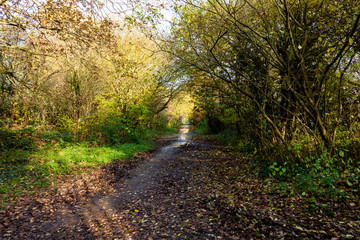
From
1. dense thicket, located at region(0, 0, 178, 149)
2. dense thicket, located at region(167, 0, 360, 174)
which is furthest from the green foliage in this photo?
dense thicket, located at region(167, 0, 360, 174)

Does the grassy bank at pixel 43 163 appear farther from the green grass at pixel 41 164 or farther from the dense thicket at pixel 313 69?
the dense thicket at pixel 313 69

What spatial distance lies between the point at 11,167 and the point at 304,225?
30.8 ft

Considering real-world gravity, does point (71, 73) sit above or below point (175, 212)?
above

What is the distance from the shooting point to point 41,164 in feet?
25.1

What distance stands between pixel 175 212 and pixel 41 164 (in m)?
6.05

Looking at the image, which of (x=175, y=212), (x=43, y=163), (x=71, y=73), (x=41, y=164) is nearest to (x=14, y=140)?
(x=43, y=163)

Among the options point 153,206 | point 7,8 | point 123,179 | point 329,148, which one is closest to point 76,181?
point 123,179

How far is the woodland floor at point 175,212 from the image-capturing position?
373cm

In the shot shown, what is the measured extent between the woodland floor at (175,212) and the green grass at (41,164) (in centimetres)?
57

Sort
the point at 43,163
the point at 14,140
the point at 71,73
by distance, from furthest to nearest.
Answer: the point at 71,73 → the point at 14,140 → the point at 43,163

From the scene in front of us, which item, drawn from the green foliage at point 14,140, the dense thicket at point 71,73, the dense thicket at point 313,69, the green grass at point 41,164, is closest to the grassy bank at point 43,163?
the green grass at point 41,164

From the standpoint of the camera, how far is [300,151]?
572 centimetres

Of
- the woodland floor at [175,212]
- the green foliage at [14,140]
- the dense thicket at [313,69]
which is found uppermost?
the dense thicket at [313,69]

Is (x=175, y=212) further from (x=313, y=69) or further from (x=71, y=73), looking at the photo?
(x=71, y=73)
